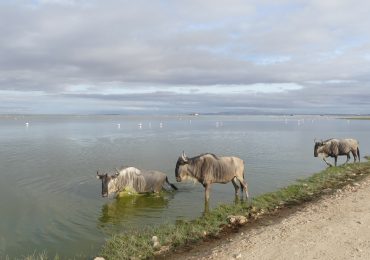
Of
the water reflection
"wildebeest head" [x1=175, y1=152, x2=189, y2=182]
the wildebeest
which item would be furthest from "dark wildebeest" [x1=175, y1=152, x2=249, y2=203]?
the wildebeest

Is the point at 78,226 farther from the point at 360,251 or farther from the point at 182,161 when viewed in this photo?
the point at 360,251

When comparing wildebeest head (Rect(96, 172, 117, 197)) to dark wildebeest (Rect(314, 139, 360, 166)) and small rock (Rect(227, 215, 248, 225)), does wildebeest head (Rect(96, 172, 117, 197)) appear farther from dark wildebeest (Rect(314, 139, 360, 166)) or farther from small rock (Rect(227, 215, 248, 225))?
dark wildebeest (Rect(314, 139, 360, 166))

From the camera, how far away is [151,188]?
19953 millimetres

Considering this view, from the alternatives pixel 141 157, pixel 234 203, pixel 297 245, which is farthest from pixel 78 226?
pixel 141 157

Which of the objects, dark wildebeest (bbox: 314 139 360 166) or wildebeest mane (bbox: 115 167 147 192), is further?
dark wildebeest (bbox: 314 139 360 166)

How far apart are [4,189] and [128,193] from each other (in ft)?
22.0

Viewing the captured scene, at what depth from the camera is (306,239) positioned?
10766 mm

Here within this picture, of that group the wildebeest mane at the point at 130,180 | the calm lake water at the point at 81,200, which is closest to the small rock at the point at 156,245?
the calm lake water at the point at 81,200

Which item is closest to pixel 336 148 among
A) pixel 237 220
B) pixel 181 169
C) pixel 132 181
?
pixel 181 169

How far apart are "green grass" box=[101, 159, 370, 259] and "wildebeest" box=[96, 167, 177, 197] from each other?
15.0ft

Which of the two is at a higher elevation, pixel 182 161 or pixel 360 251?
pixel 182 161

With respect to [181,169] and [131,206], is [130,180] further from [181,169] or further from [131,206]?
[181,169]

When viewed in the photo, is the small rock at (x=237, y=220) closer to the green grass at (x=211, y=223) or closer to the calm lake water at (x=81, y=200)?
the green grass at (x=211, y=223)

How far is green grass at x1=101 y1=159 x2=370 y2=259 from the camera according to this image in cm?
1186
